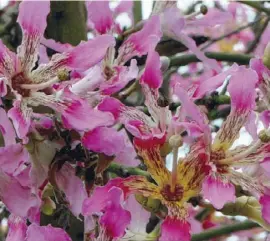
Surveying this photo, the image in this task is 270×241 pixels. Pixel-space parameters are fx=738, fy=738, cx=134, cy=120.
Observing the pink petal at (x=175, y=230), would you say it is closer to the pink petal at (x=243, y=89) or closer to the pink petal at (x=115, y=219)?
the pink petal at (x=115, y=219)

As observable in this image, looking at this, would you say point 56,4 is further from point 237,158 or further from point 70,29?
point 237,158

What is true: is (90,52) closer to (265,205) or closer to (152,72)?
(152,72)

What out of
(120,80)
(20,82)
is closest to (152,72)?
(120,80)

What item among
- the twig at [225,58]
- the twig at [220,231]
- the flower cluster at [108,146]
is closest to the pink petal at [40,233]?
the flower cluster at [108,146]

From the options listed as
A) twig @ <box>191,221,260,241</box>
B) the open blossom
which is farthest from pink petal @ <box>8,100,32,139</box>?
twig @ <box>191,221,260,241</box>

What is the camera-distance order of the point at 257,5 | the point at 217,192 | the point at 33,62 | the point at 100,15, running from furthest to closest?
the point at 257,5
the point at 100,15
the point at 33,62
the point at 217,192
